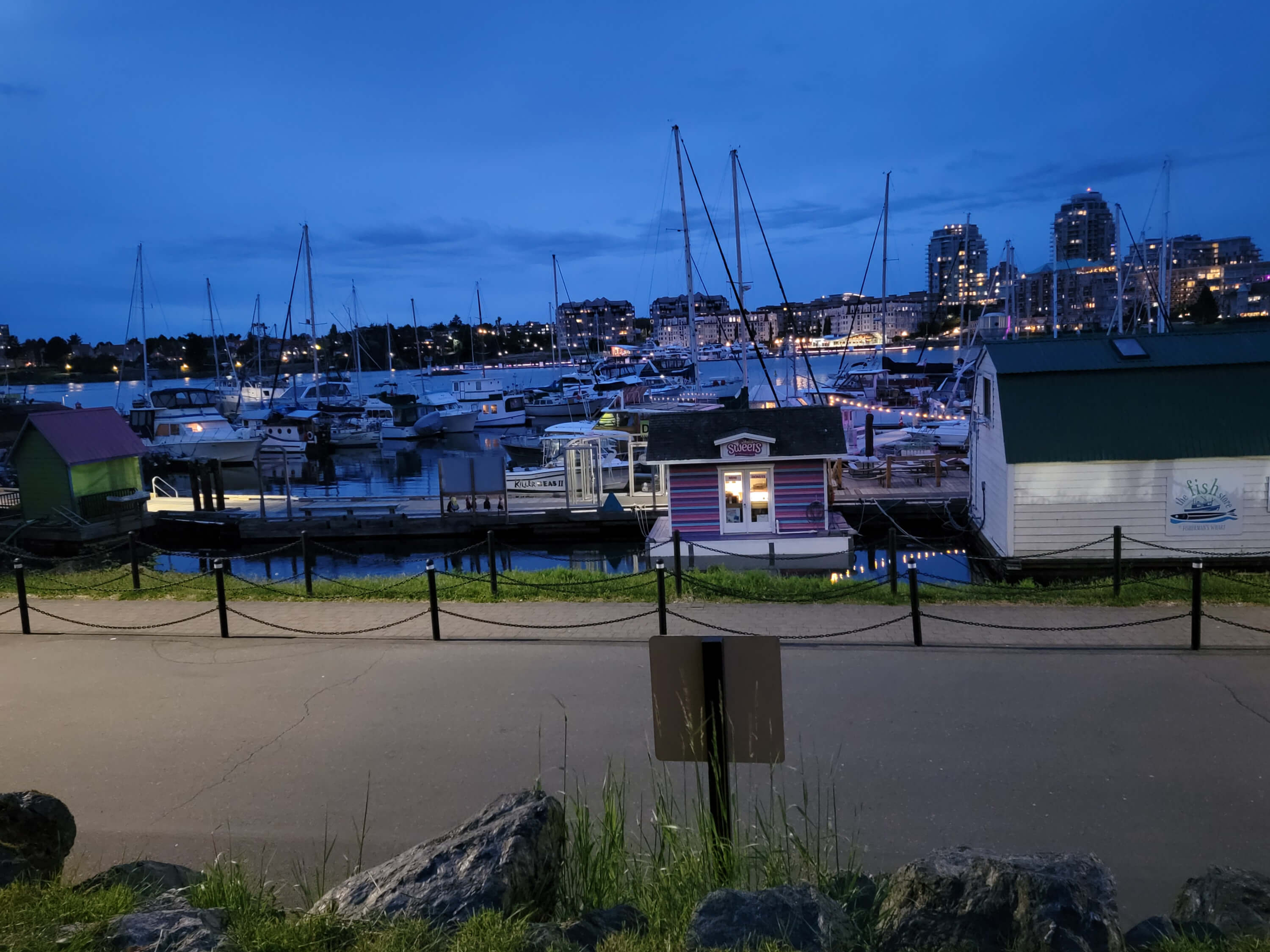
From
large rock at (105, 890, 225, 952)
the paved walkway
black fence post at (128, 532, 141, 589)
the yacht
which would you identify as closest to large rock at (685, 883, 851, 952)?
large rock at (105, 890, 225, 952)

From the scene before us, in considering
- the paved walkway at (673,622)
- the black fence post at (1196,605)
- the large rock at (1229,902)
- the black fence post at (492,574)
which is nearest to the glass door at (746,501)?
the black fence post at (492,574)

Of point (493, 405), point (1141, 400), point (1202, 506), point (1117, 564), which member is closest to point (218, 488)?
point (1117, 564)

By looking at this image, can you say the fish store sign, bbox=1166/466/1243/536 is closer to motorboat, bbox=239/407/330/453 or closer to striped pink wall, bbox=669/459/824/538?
striped pink wall, bbox=669/459/824/538

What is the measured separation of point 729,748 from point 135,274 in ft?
241

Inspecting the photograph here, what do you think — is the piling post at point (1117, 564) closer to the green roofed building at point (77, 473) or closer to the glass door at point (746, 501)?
the glass door at point (746, 501)

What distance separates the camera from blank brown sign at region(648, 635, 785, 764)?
4.28 meters

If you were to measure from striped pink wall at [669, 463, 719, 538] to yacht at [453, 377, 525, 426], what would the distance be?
142 ft

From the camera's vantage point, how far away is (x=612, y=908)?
4008mm

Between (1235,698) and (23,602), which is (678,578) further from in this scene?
(23,602)

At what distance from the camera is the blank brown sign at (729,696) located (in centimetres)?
428

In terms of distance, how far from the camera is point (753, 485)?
63.8 feet

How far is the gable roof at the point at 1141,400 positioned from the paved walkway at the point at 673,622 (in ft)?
19.8

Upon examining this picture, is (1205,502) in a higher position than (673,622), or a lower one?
higher

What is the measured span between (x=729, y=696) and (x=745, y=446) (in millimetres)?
14836
